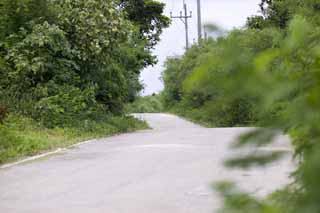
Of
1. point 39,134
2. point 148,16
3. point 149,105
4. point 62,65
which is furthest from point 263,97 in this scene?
point 149,105

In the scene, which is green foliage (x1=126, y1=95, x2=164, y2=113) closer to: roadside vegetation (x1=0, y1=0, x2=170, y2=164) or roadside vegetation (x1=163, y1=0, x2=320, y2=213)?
roadside vegetation (x1=0, y1=0, x2=170, y2=164)

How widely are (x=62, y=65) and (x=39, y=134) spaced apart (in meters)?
5.87

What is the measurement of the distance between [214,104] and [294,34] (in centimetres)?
25

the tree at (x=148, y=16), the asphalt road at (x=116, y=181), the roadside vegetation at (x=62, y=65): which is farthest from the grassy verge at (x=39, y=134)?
the tree at (x=148, y=16)

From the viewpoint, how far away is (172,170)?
11938mm

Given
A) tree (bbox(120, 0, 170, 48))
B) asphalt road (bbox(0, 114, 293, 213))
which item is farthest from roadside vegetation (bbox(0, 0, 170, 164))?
tree (bbox(120, 0, 170, 48))

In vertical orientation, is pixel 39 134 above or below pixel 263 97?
below

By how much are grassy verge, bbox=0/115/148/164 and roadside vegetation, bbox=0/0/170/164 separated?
0.22 feet

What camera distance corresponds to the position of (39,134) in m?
18.5

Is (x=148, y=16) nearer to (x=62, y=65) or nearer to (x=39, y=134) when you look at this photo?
(x=62, y=65)

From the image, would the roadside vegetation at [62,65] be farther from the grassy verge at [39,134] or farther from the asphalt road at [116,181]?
the asphalt road at [116,181]

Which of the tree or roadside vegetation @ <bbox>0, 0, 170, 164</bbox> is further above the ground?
the tree

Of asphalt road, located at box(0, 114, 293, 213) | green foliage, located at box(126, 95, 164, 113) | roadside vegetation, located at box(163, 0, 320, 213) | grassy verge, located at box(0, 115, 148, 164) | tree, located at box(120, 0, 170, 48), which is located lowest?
asphalt road, located at box(0, 114, 293, 213)

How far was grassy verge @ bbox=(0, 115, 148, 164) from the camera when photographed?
50.1 ft
